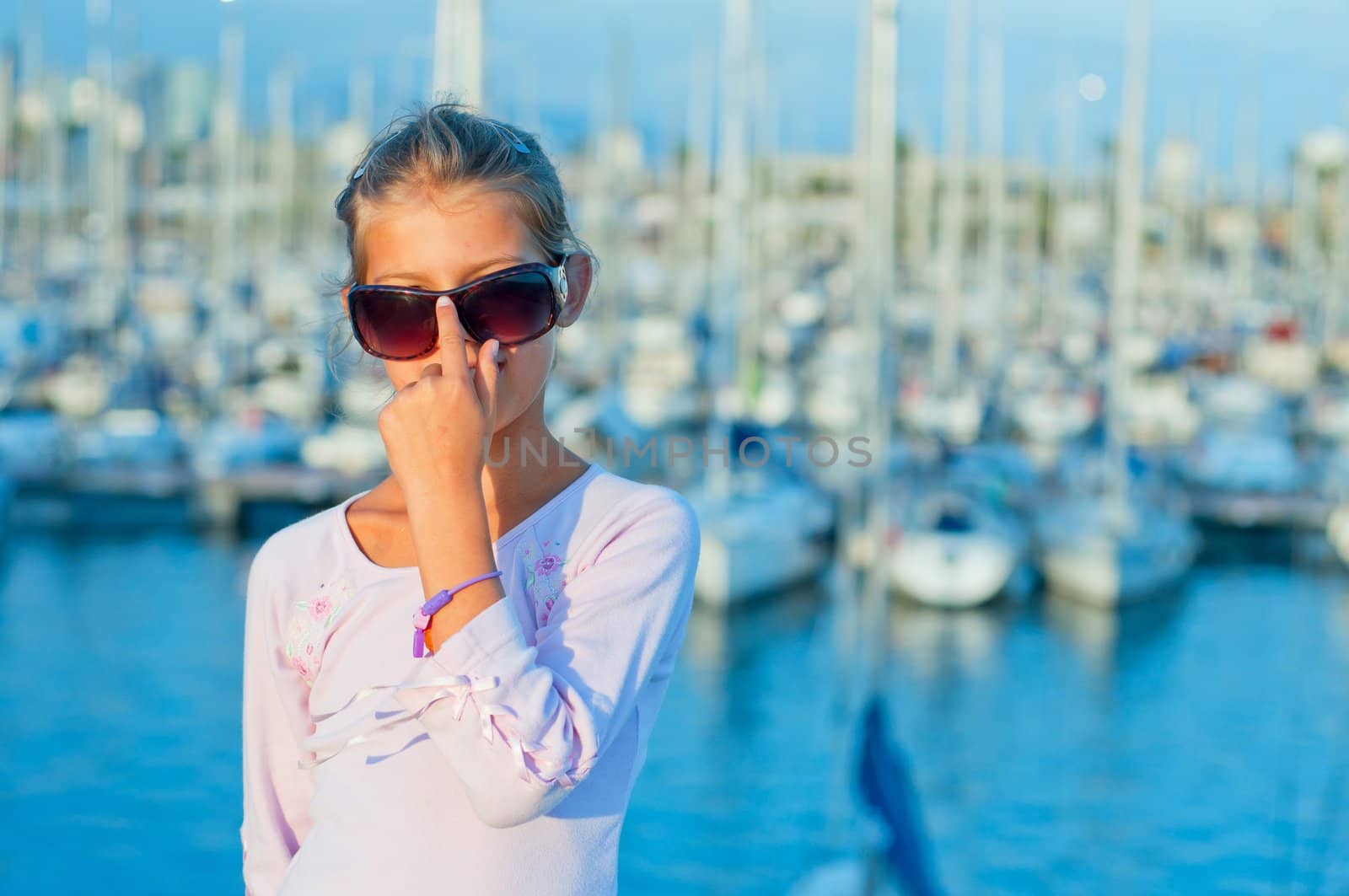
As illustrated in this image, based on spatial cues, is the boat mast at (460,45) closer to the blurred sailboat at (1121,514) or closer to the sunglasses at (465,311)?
the sunglasses at (465,311)

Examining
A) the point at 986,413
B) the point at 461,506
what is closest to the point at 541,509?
the point at 461,506

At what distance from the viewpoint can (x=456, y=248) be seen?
1500 mm

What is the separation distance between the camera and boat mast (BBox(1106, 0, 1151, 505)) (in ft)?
68.1

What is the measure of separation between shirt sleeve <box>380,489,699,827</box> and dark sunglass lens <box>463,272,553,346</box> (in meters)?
0.25

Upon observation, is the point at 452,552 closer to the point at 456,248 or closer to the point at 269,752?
the point at 456,248

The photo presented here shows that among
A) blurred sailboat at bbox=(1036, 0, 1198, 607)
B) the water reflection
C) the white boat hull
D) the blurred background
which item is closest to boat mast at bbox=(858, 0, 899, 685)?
the blurred background

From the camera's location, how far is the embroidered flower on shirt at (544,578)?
58.2 inches

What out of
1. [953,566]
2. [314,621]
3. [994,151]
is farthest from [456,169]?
[994,151]

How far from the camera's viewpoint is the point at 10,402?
28594mm

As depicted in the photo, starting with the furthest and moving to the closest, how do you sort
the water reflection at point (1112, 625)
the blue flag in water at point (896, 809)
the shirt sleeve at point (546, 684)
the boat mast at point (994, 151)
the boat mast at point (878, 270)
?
the boat mast at point (994, 151)
the water reflection at point (1112, 625)
the boat mast at point (878, 270)
the blue flag in water at point (896, 809)
the shirt sleeve at point (546, 684)

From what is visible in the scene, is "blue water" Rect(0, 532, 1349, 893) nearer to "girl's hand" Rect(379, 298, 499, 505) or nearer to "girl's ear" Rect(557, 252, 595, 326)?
"girl's ear" Rect(557, 252, 595, 326)

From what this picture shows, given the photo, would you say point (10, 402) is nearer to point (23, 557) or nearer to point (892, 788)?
point (23, 557)

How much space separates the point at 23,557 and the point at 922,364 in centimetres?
2009

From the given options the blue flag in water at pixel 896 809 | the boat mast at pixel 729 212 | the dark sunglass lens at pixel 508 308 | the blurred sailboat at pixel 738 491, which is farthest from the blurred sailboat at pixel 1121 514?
the dark sunglass lens at pixel 508 308
